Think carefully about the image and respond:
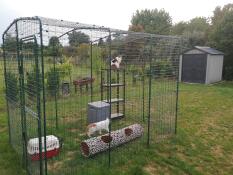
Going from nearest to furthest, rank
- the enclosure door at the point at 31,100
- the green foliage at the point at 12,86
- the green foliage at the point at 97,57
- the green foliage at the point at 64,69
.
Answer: the enclosure door at the point at 31,100 < the green foliage at the point at 12,86 < the green foliage at the point at 64,69 < the green foliage at the point at 97,57

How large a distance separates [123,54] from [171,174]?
8.38 ft

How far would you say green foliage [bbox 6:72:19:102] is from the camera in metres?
3.55

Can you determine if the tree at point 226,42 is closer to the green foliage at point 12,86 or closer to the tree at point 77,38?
the tree at point 77,38

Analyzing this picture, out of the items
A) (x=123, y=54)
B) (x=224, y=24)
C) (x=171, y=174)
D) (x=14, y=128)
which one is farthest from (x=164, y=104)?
(x=224, y=24)

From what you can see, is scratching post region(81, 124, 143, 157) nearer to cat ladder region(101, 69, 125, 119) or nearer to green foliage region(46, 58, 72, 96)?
cat ladder region(101, 69, 125, 119)

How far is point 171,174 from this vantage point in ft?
11.6

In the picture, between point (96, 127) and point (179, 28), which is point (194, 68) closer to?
point (96, 127)

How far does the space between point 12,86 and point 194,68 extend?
Answer: 1200 centimetres

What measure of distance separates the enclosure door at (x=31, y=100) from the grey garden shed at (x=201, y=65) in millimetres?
12011

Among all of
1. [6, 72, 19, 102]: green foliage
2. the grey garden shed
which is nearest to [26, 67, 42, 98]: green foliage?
[6, 72, 19, 102]: green foliage

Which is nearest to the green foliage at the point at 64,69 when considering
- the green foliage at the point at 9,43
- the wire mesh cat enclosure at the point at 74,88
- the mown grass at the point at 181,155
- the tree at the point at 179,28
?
the wire mesh cat enclosure at the point at 74,88

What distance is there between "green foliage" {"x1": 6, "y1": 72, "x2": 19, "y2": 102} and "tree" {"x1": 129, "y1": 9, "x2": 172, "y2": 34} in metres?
25.8

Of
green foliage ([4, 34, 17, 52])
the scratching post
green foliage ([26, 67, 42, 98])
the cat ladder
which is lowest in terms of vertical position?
the scratching post

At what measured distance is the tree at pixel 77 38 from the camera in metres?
3.44
